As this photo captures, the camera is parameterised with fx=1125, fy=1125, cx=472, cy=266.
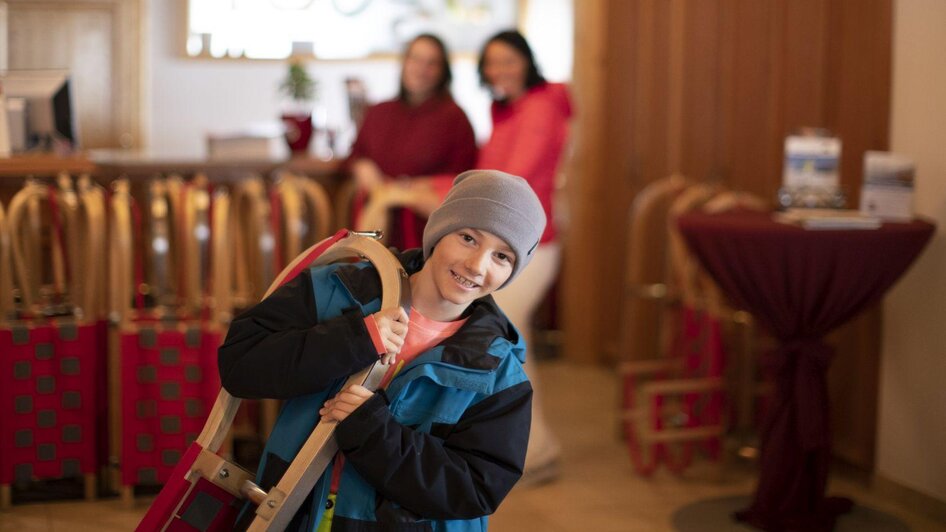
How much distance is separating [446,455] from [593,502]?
2162 mm

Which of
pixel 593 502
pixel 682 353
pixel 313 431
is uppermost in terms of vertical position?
pixel 313 431

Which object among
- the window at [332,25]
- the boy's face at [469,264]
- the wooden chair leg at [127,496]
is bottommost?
the wooden chair leg at [127,496]

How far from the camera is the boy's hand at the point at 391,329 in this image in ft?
5.68

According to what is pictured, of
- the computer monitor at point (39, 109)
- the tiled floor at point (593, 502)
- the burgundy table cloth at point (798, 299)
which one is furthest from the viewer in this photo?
the computer monitor at point (39, 109)

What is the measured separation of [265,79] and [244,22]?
42cm

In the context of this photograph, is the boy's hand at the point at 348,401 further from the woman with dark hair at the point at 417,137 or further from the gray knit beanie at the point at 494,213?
the woman with dark hair at the point at 417,137

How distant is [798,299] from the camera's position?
3432 mm

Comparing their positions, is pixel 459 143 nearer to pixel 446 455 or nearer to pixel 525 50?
pixel 525 50

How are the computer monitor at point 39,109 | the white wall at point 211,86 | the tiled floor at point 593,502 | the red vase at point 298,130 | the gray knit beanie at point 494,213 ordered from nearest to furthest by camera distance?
1. the gray knit beanie at point 494,213
2. the tiled floor at point 593,502
3. the computer monitor at point 39,109
4. the red vase at point 298,130
5. the white wall at point 211,86

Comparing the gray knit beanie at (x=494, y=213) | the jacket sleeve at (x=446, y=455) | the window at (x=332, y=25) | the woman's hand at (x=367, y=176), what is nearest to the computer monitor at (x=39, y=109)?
the woman's hand at (x=367, y=176)

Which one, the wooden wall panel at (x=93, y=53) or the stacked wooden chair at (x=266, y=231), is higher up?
the wooden wall panel at (x=93, y=53)

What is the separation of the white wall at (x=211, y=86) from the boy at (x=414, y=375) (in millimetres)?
5975

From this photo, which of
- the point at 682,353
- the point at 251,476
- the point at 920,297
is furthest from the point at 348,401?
the point at 682,353

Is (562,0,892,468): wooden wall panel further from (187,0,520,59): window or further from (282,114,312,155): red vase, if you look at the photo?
(187,0,520,59): window
